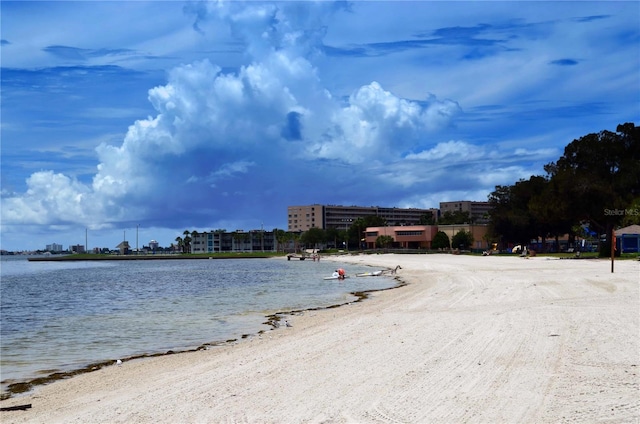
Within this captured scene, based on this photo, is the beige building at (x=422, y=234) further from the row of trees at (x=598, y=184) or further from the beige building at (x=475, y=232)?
the row of trees at (x=598, y=184)

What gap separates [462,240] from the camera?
14200 centimetres

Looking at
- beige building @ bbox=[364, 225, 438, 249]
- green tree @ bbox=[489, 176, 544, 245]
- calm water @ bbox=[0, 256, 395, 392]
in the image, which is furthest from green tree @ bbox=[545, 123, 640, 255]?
beige building @ bbox=[364, 225, 438, 249]

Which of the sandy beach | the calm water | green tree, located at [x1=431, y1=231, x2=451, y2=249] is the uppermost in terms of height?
green tree, located at [x1=431, y1=231, x2=451, y2=249]

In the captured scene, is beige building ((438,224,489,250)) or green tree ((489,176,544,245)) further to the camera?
beige building ((438,224,489,250))

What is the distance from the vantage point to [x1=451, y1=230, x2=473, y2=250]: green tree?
14188 centimetres

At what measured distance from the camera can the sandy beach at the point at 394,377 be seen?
332 inches

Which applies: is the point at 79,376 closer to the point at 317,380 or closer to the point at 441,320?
the point at 317,380

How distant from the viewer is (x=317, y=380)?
10625 mm

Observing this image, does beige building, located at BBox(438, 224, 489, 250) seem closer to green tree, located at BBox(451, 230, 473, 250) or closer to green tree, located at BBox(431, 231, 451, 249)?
green tree, located at BBox(451, 230, 473, 250)

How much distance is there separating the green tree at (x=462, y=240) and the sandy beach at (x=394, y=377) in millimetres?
125273

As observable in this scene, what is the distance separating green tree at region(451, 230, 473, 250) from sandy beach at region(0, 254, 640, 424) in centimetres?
12527

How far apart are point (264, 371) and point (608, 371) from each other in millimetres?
6105

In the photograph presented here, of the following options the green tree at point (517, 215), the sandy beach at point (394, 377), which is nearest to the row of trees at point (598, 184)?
the green tree at point (517, 215)

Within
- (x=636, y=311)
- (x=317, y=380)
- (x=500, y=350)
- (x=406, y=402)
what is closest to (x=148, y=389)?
(x=317, y=380)
